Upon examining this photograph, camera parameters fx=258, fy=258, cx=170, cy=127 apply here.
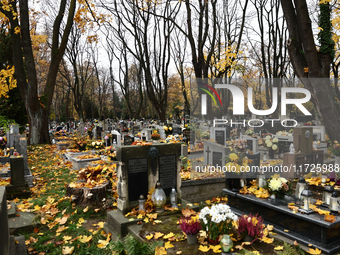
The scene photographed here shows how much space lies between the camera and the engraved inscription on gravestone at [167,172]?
548cm

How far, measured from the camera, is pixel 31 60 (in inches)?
527

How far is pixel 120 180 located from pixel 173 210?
1.21m

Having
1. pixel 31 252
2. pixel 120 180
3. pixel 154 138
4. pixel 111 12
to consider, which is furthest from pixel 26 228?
pixel 111 12

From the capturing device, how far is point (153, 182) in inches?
213

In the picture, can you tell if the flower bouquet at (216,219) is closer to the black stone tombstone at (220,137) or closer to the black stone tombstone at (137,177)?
the black stone tombstone at (137,177)

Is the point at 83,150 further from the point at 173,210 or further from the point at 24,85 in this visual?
the point at 173,210

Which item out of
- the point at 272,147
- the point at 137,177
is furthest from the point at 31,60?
the point at 272,147

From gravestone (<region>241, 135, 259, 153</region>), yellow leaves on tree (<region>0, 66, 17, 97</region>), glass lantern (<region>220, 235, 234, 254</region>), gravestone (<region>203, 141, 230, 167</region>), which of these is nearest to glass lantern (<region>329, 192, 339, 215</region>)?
glass lantern (<region>220, 235, 234, 254</region>)

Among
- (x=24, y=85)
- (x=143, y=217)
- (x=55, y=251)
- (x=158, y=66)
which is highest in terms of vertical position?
(x=158, y=66)

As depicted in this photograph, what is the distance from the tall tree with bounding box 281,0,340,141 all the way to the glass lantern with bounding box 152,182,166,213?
3.78m

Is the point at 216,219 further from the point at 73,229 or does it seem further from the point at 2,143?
the point at 2,143

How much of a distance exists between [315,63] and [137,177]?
14.6ft

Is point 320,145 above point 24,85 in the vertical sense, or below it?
below

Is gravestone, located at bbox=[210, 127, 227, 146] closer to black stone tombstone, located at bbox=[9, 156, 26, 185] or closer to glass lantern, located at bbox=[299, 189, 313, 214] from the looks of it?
glass lantern, located at bbox=[299, 189, 313, 214]
